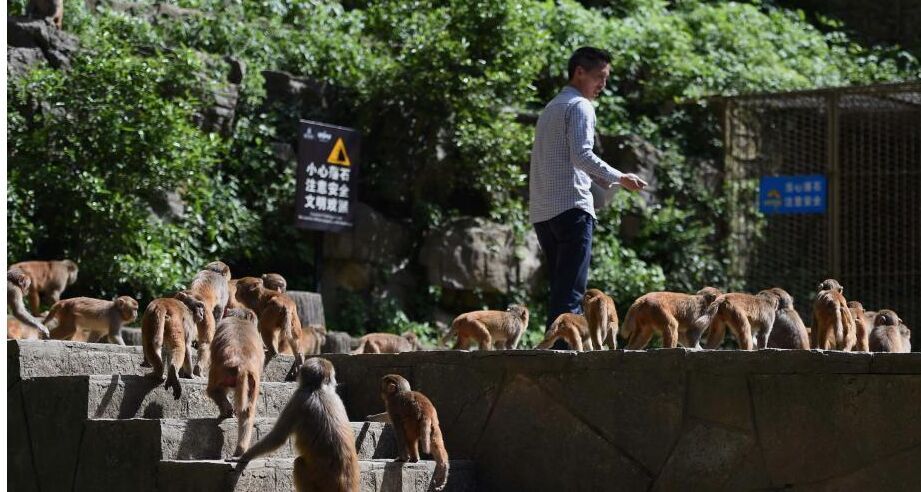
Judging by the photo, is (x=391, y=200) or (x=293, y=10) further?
(x=293, y=10)

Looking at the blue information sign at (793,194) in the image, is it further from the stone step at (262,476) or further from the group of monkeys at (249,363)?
the stone step at (262,476)

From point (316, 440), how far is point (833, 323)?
3616 millimetres

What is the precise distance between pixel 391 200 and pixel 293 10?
3465 mm

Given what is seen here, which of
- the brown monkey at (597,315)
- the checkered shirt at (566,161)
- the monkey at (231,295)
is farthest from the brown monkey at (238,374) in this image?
the checkered shirt at (566,161)

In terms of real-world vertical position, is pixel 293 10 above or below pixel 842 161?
above

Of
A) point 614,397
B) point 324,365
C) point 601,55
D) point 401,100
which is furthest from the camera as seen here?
point 401,100

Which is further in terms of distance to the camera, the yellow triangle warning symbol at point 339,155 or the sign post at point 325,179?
the yellow triangle warning symbol at point 339,155

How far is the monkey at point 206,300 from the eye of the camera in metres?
8.34

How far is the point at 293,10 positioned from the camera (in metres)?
17.9

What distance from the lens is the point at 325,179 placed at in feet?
46.3

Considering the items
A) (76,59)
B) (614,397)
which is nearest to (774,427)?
(614,397)

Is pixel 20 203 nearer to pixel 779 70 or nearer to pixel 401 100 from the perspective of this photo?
pixel 401 100

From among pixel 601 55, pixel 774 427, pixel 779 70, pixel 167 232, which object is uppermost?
pixel 779 70

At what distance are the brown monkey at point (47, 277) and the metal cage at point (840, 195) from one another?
841 centimetres
